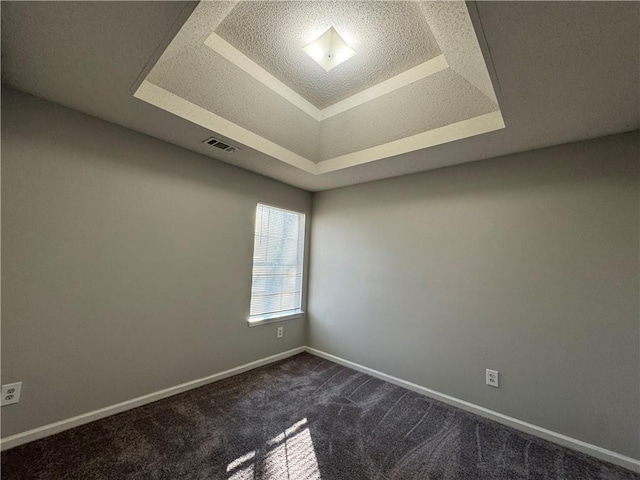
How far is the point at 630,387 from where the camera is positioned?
174cm

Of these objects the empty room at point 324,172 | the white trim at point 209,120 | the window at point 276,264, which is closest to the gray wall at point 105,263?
the empty room at point 324,172

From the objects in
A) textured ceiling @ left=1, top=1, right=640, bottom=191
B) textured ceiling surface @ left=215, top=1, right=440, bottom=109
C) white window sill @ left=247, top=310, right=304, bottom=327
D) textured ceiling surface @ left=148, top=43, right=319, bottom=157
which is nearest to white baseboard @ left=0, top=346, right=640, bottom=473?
white window sill @ left=247, top=310, right=304, bottom=327

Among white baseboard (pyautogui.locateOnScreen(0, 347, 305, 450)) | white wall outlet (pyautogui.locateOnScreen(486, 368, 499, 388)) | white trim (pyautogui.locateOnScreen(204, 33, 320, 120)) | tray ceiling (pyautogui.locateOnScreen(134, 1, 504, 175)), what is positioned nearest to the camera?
tray ceiling (pyautogui.locateOnScreen(134, 1, 504, 175))

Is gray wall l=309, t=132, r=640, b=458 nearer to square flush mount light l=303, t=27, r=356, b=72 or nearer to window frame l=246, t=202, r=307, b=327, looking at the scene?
window frame l=246, t=202, r=307, b=327

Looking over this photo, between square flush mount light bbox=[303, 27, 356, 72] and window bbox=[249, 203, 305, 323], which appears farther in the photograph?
window bbox=[249, 203, 305, 323]

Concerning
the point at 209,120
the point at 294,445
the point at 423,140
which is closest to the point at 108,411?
the point at 294,445

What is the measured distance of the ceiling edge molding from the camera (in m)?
1.90

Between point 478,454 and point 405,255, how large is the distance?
1.66 meters

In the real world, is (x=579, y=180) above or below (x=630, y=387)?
above

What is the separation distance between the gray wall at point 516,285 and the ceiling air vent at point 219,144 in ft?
5.22

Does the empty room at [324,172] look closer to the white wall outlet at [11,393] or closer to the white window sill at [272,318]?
the white wall outlet at [11,393]

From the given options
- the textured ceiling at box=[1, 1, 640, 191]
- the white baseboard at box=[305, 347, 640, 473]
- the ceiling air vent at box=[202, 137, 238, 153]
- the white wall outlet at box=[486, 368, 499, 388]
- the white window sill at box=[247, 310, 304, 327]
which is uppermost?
the textured ceiling at box=[1, 1, 640, 191]

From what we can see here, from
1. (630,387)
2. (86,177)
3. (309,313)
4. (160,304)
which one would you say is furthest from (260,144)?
(630,387)

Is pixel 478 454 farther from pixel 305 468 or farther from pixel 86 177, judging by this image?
pixel 86 177
